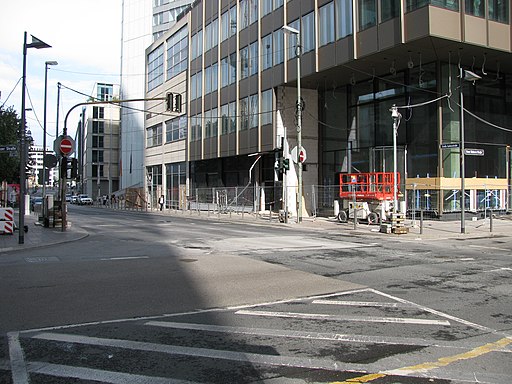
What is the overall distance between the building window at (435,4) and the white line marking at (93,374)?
933 inches

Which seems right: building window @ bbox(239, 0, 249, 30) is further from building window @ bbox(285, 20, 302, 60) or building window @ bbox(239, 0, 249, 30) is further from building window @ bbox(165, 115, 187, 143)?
building window @ bbox(165, 115, 187, 143)

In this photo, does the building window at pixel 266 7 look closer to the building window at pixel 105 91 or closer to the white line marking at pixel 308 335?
the white line marking at pixel 308 335

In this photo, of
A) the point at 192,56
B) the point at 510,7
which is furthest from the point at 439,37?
the point at 192,56

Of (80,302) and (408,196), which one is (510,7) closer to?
(408,196)

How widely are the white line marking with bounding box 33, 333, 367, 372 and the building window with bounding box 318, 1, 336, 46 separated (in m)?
27.0

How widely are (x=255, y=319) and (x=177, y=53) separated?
52174 millimetres

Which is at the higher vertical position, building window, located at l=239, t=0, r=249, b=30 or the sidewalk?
building window, located at l=239, t=0, r=249, b=30

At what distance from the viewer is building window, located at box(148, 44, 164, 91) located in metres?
59.6

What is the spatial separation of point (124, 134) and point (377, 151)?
52.4 meters

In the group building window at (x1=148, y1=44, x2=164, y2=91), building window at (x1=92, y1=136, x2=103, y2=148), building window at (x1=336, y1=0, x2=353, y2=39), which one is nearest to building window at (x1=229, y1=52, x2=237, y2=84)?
building window at (x1=336, y1=0, x2=353, y2=39)

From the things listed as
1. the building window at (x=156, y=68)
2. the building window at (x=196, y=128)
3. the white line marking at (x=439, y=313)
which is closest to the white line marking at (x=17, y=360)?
the white line marking at (x=439, y=313)

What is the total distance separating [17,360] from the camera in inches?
193

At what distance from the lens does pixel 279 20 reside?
34719 mm

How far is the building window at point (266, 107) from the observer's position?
3553 cm
